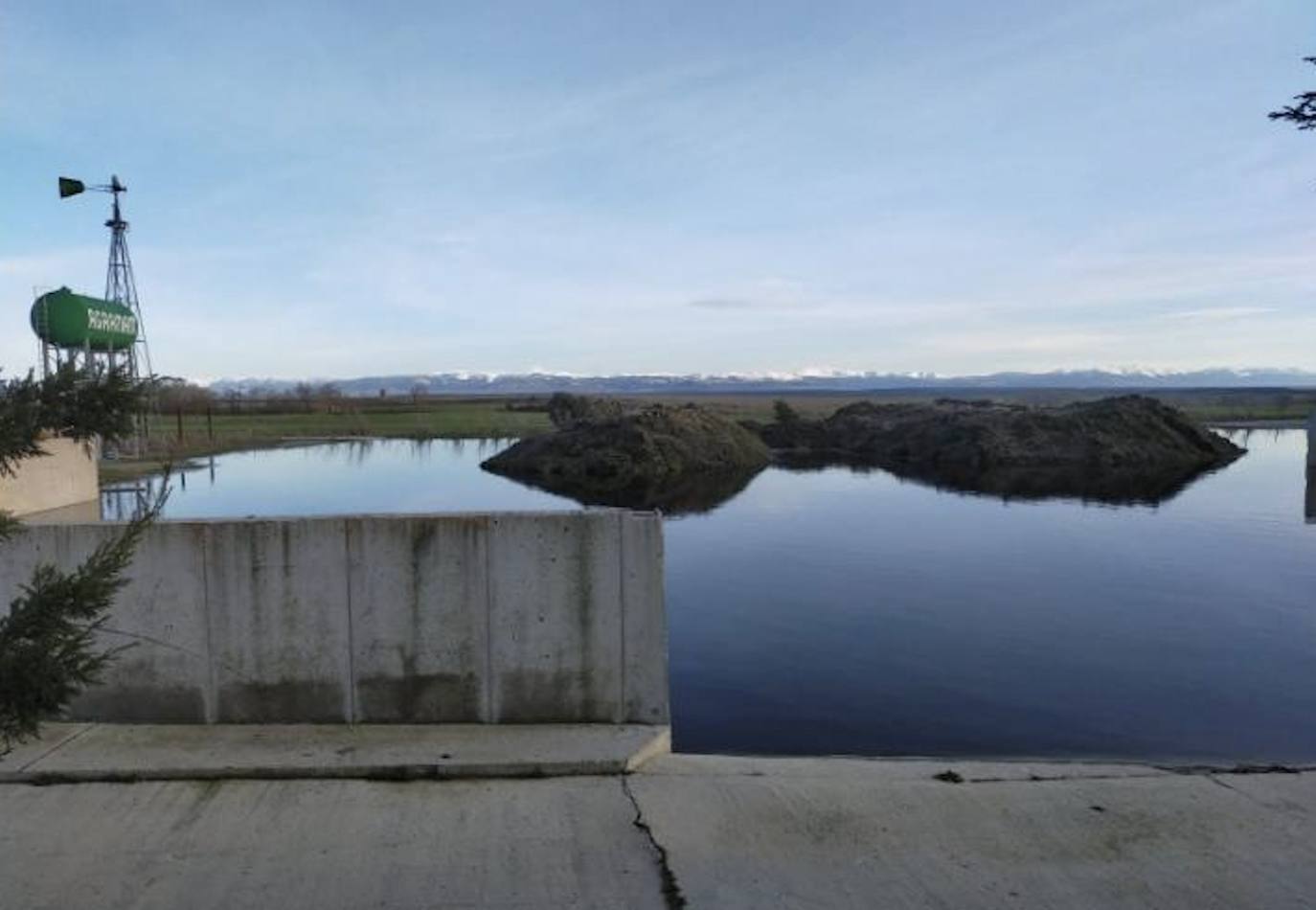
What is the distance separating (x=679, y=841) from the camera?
5.36 meters

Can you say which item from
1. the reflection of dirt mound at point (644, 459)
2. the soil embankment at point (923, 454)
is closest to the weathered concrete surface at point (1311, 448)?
the soil embankment at point (923, 454)

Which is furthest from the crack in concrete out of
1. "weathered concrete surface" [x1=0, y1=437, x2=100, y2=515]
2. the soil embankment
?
the soil embankment

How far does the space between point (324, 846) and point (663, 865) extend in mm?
1602

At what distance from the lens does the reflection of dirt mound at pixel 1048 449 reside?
33.6m

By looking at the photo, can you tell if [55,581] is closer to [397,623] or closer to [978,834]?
[397,623]

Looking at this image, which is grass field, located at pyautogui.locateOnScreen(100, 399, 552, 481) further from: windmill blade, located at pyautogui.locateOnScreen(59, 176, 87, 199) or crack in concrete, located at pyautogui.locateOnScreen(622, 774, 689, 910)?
crack in concrete, located at pyautogui.locateOnScreen(622, 774, 689, 910)

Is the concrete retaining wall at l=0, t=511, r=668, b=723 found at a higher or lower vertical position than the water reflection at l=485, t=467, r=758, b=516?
higher

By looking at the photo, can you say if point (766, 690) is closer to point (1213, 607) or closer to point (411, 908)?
point (411, 908)

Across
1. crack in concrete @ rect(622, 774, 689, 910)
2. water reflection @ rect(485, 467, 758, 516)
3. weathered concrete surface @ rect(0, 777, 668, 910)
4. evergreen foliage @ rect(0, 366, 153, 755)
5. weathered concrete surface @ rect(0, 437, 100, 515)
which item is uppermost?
evergreen foliage @ rect(0, 366, 153, 755)

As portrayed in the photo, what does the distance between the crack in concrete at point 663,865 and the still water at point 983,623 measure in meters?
3.08

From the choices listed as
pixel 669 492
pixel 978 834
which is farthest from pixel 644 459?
pixel 978 834

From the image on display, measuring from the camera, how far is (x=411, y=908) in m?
4.65

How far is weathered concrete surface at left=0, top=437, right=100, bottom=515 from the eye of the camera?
1188cm

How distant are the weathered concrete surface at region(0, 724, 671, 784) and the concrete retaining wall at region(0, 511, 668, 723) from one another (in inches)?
6.4
